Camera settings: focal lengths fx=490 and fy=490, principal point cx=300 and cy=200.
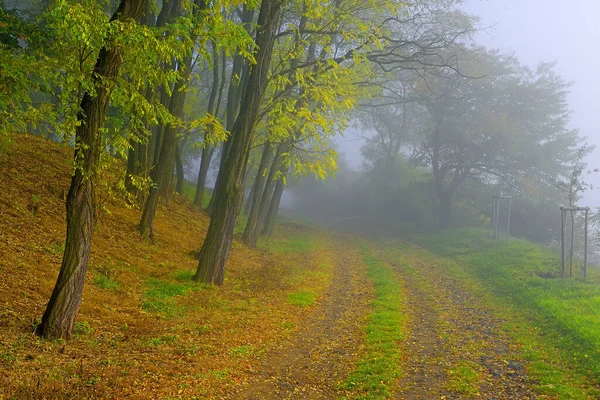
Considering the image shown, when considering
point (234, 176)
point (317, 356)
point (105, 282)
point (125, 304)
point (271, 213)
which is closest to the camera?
point (317, 356)

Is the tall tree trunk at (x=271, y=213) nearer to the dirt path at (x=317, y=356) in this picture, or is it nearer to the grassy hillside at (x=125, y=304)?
the grassy hillside at (x=125, y=304)

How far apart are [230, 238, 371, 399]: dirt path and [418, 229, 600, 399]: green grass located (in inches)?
122

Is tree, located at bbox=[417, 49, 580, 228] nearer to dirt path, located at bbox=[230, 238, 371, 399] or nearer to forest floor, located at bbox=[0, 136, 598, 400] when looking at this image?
forest floor, located at bbox=[0, 136, 598, 400]

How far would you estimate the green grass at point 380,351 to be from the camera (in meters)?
6.92

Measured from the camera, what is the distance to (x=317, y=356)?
851 cm

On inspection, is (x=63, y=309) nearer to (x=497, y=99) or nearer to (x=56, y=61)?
(x=56, y=61)

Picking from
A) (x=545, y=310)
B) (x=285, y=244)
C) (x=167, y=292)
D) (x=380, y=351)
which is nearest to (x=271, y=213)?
(x=285, y=244)

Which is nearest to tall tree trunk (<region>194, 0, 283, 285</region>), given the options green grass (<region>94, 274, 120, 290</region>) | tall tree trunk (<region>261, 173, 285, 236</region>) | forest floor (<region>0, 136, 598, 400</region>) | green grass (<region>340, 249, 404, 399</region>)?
forest floor (<region>0, 136, 598, 400</region>)

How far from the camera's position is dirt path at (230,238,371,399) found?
676 cm

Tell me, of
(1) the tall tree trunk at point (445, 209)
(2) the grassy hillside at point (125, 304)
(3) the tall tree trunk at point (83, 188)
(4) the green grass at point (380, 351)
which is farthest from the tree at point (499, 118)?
(3) the tall tree trunk at point (83, 188)

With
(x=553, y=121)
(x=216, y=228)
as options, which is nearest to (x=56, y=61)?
(x=216, y=228)

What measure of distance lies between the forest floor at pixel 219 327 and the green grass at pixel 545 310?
0.14 m

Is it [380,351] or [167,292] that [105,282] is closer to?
[167,292]

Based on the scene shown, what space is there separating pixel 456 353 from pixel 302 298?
5019 mm
